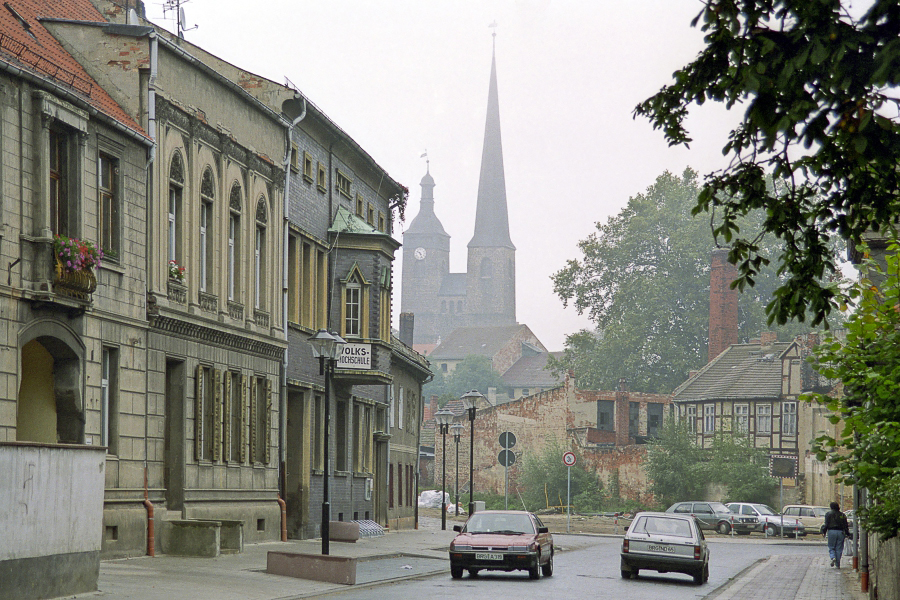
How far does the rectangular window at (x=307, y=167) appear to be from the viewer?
1393 inches

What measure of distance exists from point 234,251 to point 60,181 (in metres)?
9.08

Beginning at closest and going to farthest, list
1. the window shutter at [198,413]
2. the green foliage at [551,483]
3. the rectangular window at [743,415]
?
the window shutter at [198,413] < the green foliage at [551,483] < the rectangular window at [743,415]

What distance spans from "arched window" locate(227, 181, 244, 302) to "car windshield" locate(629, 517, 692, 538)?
10712 millimetres

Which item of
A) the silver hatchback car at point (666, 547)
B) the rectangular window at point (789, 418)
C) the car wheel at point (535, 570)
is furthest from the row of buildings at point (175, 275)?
the rectangular window at point (789, 418)

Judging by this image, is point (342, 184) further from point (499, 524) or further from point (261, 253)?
point (499, 524)

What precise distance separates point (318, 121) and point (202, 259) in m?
8.61

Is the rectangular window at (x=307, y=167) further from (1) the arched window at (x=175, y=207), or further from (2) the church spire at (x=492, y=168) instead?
(2) the church spire at (x=492, y=168)

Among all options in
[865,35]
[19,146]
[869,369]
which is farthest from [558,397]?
[865,35]

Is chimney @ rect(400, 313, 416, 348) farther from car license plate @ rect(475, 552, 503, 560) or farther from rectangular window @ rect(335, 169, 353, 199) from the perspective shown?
car license plate @ rect(475, 552, 503, 560)

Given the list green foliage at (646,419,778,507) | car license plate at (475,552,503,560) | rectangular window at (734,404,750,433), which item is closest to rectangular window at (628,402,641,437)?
rectangular window at (734,404,750,433)

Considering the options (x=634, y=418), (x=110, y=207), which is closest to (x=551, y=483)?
(x=634, y=418)

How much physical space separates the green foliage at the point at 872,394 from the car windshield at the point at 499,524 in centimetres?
1203

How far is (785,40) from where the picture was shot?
7.30m

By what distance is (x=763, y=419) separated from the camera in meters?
72.8
